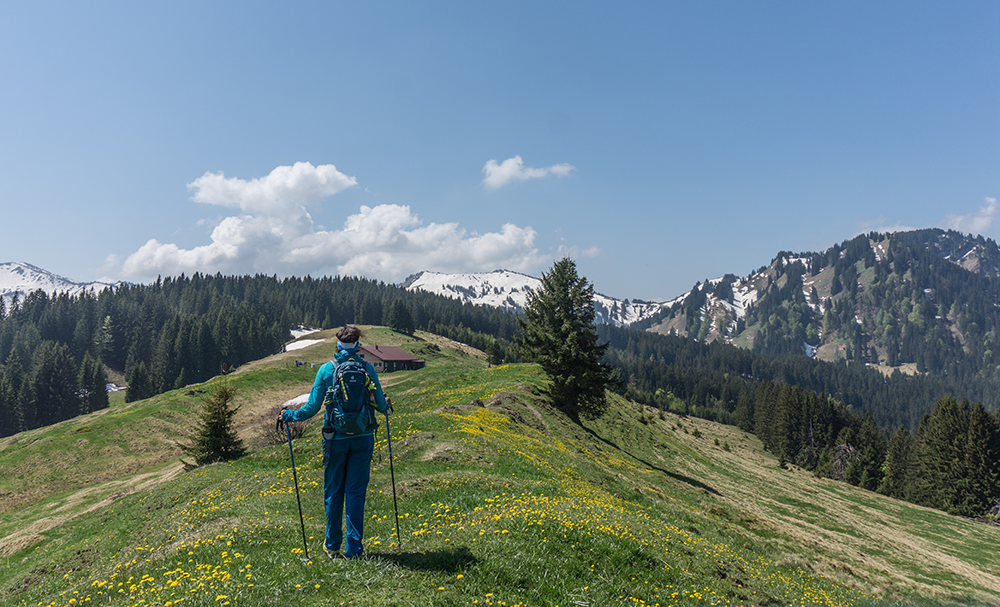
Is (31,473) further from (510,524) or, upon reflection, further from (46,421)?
(46,421)

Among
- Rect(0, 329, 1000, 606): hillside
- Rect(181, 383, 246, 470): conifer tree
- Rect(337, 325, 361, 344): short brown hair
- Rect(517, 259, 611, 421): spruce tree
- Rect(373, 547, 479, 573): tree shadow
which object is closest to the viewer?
Rect(0, 329, 1000, 606): hillside

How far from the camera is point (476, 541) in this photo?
9.30m

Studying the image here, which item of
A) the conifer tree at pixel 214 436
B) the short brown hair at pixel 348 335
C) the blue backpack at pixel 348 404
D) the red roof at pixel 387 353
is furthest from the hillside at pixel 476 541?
the red roof at pixel 387 353

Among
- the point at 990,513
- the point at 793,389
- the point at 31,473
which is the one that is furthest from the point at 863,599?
the point at 793,389

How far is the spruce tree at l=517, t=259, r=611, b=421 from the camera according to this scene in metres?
41.6

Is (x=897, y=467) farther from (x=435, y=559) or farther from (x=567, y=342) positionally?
(x=435, y=559)

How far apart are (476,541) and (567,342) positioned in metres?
32.4

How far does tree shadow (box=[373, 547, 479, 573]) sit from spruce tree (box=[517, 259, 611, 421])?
33035 millimetres

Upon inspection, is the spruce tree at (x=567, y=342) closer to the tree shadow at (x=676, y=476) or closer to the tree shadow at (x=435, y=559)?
the tree shadow at (x=676, y=476)

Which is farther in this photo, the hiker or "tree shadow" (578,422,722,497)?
"tree shadow" (578,422,722,497)

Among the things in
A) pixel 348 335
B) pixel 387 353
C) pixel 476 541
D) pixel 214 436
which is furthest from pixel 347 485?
pixel 387 353

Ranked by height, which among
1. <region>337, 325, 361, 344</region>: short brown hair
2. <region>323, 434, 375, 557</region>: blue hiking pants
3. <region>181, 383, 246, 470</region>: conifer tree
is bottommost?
<region>181, 383, 246, 470</region>: conifer tree

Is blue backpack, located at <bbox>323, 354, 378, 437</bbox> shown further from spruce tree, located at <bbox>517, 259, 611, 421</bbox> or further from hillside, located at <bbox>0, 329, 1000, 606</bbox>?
spruce tree, located at <bbox>517, 259, 611, 421</bbox>

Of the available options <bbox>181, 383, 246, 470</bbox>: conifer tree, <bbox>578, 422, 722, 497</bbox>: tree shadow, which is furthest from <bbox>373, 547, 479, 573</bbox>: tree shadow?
<bbox>578, 422, 722, 497</bbox>: tree shadow
